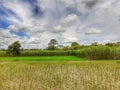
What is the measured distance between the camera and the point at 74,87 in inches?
235

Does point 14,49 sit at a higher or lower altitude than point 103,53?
higher

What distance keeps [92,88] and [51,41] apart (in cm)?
6968

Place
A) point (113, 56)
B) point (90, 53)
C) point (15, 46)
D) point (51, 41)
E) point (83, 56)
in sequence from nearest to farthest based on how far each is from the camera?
point (113, 56)
point (90, 53)
point (83, 56)
point (15, 46)
point (51, 41)

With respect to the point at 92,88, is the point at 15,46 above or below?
above

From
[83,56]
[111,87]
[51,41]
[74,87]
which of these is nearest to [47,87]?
[74,87]

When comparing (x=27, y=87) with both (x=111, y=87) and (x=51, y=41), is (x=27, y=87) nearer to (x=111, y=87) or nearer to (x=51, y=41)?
(x=111, y=87)

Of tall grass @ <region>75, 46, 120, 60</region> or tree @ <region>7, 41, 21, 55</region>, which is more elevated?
tree @ <region>7, 41, 21, 55</region>

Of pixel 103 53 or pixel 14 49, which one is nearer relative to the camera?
pixel 103 53

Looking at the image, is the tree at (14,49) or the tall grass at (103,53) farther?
the tree at (14,49)

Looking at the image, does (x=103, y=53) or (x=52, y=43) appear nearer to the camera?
(x=103, y=53)

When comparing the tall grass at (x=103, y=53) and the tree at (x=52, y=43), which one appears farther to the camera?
the tree at (x=52, y=43)

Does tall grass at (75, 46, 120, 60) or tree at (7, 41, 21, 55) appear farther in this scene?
tree at (7, 41, 21, 55)

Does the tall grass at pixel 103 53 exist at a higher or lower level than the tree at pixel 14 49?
lower

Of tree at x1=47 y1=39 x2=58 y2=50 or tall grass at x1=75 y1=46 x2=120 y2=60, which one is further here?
tree at x1=47 y1=39 x2=58 y2=50
